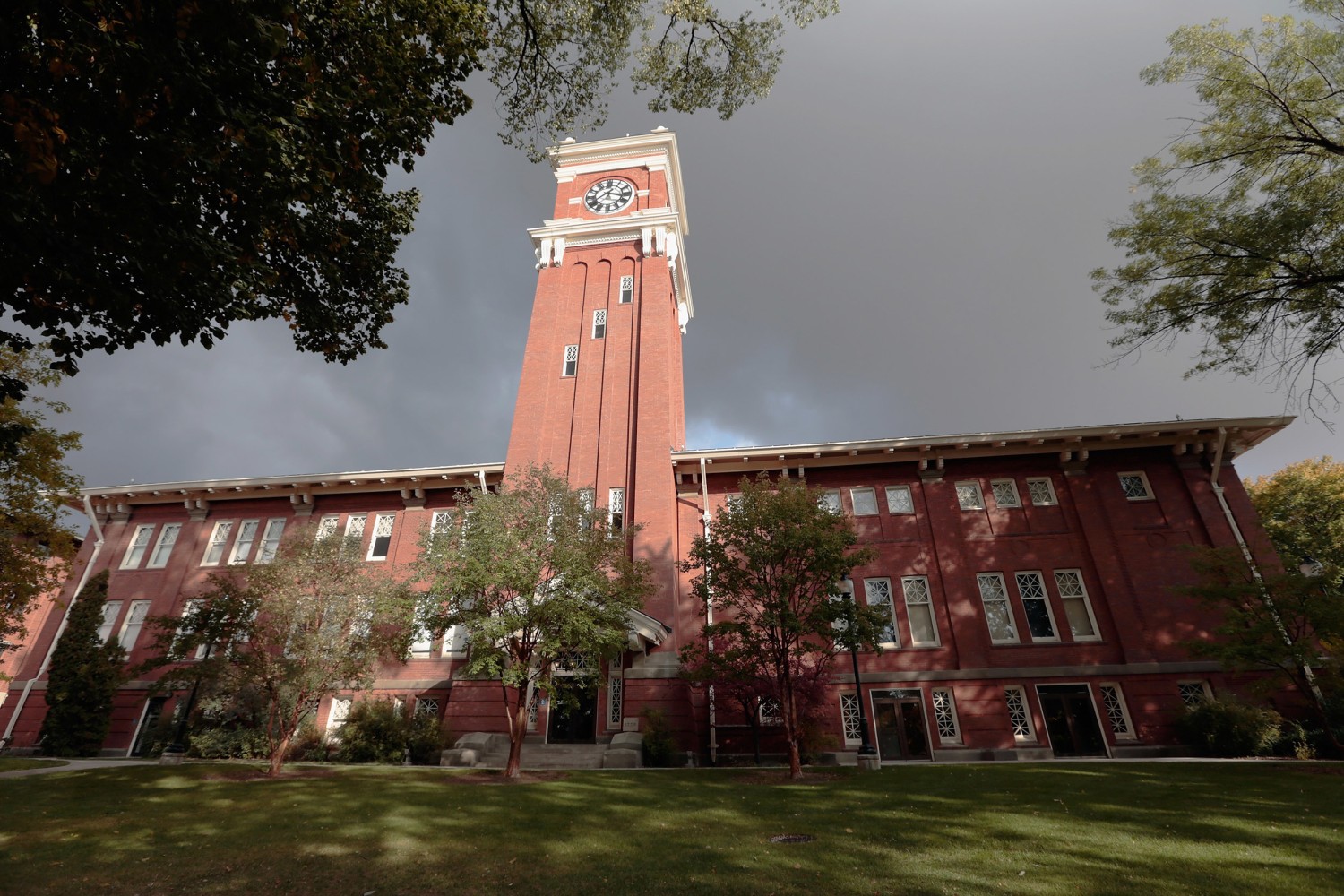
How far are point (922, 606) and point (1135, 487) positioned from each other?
9.55 m

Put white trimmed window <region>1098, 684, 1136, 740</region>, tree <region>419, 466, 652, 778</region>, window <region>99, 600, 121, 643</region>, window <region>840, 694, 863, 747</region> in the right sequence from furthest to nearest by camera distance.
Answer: window <region>99, 600, 121, 643</region>, window <region>840, 694, 863, 747</region>, white trimmed window <region>1098, 684, 1136, 740</region>, tree <region>419, 466, 652, 778</region>

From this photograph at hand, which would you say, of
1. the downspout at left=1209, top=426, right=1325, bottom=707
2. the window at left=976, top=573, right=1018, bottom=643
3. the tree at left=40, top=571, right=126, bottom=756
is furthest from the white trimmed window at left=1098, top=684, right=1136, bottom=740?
the tree at left=40, top=571, right=126, bottom=756

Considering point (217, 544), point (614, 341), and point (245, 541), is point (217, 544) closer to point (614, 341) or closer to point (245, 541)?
point (245, 541)

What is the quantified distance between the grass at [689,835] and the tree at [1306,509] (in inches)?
879

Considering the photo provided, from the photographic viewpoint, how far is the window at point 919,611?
2156 cm

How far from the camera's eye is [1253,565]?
15.6m

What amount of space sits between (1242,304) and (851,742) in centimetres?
1628

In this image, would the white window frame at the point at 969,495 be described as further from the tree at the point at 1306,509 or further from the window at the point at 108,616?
the window at the point at 108,616

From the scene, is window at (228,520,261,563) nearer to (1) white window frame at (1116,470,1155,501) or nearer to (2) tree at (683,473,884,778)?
(2) tree at (683,473,884,778)

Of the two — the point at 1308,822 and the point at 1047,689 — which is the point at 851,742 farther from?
the point at 1308,822

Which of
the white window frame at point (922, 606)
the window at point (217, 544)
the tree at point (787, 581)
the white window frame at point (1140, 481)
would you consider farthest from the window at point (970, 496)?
the window at point (217, 544)

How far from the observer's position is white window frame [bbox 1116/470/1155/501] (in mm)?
22578

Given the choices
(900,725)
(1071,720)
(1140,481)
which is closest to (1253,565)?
(1071,720)

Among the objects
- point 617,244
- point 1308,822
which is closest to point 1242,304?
point 1308,822
